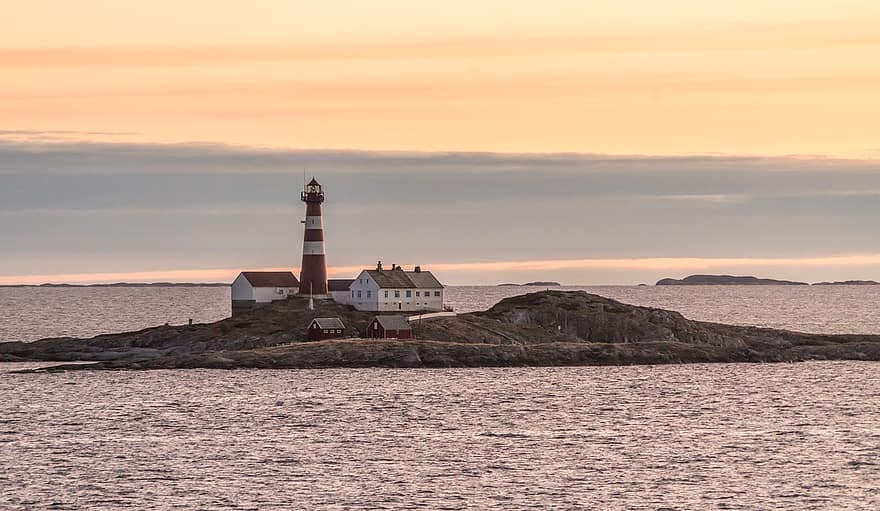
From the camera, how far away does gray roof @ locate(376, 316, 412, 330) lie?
10962 centimetres

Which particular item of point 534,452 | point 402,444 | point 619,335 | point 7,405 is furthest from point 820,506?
point 619,335

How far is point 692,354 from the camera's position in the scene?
111 metres

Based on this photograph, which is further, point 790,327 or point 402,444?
point 790,327

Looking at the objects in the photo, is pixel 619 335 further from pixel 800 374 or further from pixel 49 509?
pixel 49 509

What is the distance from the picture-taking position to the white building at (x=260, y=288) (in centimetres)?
12575

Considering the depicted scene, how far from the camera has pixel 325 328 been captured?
4358 inches

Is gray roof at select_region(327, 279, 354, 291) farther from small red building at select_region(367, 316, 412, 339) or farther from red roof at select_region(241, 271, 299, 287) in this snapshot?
small red building at select_region(367, 316, 412, 339)

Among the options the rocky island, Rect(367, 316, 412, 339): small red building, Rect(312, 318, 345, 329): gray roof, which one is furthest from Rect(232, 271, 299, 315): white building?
Rect(367, 316, 412, 339): small red building

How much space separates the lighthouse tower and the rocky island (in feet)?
5.29

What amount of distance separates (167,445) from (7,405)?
69.2ft

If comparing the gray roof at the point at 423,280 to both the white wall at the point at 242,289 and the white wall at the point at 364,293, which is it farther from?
the white wall at the point at 242,289

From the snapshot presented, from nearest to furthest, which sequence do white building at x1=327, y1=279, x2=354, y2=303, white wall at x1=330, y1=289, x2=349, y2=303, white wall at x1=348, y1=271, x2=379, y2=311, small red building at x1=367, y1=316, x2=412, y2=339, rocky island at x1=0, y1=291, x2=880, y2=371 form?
rocky island at x1=0, y1=291, x2=880, y2=371, small red building at x1=367, y1=316, x2=412, y2=339, white wall at x1=348, y1=271, x2=379, y2=311, white wall at x1=330, y1=289, x2=349, y2=303, white building at x1=327, y1=279, x2=354, y2=303

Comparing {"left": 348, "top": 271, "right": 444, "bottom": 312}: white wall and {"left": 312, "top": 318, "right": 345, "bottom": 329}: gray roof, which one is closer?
{"left": 312, "top": 318, "right": 345, "bottom": 329}: gray roof

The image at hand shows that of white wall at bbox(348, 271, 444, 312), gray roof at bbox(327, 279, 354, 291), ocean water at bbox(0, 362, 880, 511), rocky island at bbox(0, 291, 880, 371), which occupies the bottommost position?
ocean water at bbox(0, 362, 880, 511)
